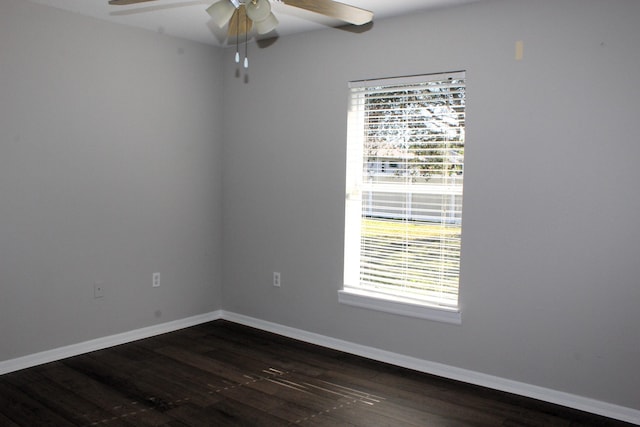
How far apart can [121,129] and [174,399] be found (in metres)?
2.00

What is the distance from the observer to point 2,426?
8.73 feet

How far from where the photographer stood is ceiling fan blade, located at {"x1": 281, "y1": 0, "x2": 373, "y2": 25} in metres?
2.34

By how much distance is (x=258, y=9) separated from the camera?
91.2 inches

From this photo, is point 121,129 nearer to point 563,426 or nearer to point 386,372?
point 386,372

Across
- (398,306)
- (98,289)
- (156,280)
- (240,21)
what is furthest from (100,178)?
(398,306)

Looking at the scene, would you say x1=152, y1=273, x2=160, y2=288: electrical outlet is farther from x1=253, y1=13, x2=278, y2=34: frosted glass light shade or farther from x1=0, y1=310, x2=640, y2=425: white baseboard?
x1=253, y1=13, x2=278, y2=34: frosted glass light shade

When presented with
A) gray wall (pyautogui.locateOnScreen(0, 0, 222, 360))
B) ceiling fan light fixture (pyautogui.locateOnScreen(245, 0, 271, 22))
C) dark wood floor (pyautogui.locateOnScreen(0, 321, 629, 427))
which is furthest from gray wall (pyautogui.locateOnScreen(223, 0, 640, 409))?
ceiling fan light fixture (pyautogui.locateOnScreen(245, 0, 271, 22))

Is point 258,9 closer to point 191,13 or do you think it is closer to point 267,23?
point 267,23

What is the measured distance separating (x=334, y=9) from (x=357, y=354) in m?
2.43

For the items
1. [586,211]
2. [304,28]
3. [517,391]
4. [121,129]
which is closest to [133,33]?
[121,129]

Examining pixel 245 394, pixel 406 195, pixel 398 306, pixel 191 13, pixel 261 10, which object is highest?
pixel 191 13

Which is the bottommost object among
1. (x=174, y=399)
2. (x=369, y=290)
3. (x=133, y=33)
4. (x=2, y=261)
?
(x=174, y=399)

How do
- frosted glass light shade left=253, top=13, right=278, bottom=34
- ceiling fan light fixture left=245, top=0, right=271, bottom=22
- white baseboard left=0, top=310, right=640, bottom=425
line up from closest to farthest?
ceiling fan light fixture left=245, top=0, right=271, bottom=22, frosted glass light shade left=253, top=13, right=278, bottom=34, white baseboard left=0, top=310, right=640, bottom=425

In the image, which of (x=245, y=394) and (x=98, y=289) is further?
(x=98, y=289)
